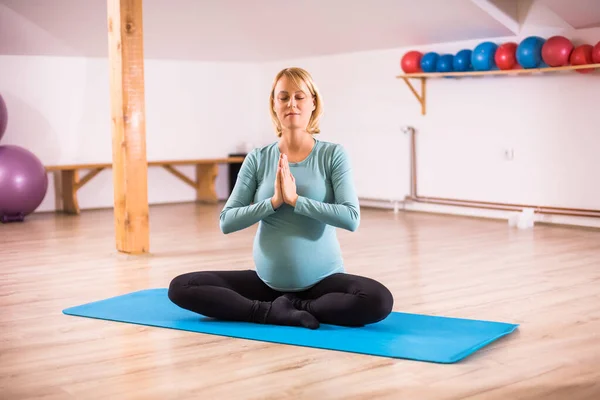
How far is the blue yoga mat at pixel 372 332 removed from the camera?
2936 millimetres

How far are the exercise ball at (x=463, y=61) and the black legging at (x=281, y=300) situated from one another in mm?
4160

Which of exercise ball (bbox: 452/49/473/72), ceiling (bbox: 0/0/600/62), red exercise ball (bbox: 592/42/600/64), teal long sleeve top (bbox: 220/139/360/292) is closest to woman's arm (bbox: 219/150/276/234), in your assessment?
teal long sleeve top (bbox: 220/139/360/292)

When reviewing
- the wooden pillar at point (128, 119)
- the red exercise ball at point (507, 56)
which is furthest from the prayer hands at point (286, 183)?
the red exercise ball at point (507, 56)

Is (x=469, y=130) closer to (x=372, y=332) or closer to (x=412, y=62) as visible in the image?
(x=412, y=62)

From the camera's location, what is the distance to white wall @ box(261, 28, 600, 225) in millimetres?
6574

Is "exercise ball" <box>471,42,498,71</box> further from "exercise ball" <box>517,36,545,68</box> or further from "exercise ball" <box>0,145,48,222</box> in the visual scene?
"exercise ball" <box>0,145,48,222</box>

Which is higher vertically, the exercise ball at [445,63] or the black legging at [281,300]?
the exercise ball at [445,63]

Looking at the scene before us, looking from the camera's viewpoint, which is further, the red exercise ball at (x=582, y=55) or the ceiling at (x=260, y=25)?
the ceiling at (x=260, y=25)

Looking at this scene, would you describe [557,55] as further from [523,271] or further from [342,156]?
[342,156]

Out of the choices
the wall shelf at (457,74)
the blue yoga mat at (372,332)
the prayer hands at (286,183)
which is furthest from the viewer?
the wall shelf at (457,74)

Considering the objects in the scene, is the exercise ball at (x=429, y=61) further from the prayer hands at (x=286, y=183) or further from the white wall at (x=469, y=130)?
the prayer hands at (x=286, y=183)

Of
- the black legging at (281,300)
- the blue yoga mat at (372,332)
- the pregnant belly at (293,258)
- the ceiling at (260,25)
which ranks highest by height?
the ceiling at (260,25)

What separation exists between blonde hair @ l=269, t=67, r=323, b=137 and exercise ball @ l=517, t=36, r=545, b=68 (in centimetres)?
347

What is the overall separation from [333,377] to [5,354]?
1.21 m
